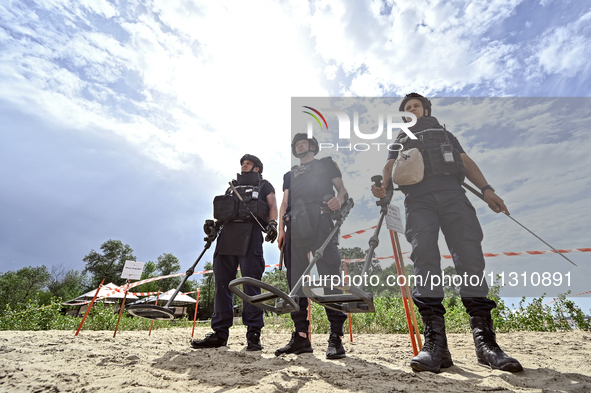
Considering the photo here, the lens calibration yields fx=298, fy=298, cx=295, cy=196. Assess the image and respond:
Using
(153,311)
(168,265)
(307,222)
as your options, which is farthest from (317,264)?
(168,265)

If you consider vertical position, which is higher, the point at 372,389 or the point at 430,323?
the point at 430,323

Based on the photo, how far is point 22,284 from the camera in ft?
99.6

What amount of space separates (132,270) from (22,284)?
117 feet

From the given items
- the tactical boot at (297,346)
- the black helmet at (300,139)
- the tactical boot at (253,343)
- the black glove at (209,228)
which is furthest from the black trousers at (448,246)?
the black glove at (209,228)

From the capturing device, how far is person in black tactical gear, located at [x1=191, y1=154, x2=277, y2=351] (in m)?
3.23

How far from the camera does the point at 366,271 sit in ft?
6.61

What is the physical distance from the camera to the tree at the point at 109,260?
111 ft

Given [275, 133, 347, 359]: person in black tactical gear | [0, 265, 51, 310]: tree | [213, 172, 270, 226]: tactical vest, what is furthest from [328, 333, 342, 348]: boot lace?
[0, 265, 51, 310]: tree

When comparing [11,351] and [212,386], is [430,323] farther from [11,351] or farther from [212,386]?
[11,351]

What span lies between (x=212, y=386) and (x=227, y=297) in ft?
5.33

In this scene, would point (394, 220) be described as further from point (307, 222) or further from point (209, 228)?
point (209, 228)

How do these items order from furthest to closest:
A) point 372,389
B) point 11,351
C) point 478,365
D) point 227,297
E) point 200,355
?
1. point 227,297
2. point 200,355
3. point 11,351
4. point 478,365
5. point 372,389

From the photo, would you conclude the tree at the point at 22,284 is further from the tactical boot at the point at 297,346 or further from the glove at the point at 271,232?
the tactical boot at the point at 297,346

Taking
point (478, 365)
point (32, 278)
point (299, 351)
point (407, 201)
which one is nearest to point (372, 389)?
point (478, 365)
